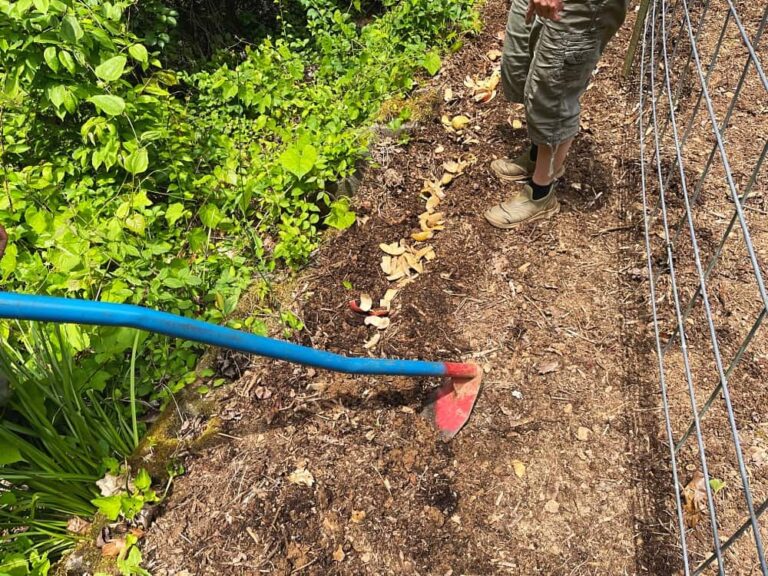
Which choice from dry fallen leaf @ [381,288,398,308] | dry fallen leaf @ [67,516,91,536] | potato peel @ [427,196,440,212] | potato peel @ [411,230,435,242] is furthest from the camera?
potato peel @ [427,196,440,212]

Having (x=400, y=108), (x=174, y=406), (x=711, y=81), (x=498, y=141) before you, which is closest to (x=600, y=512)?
(x=174, y=406)

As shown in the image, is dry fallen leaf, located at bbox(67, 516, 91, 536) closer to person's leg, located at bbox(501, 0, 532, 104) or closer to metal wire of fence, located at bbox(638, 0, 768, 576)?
metal wire of fence, located at bbox(638, 0, 768, 576)

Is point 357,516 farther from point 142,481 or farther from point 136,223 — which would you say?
point 136,223

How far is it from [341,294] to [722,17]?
10.8 ft

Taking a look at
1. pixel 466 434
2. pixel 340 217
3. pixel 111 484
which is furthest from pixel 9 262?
pixel 466 434

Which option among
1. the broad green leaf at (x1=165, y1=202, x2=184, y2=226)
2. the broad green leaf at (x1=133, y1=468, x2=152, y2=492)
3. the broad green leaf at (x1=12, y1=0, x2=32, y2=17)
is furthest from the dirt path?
the broad green leaf at (x1=12, y1=0, x2=32, y2=17)

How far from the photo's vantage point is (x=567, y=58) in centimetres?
205

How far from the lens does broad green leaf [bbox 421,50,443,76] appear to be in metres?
3.58

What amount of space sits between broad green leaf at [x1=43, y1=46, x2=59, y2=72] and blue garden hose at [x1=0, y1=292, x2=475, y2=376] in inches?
67.9

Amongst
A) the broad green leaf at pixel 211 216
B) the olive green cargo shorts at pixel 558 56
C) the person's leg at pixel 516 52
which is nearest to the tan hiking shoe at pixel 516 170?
the person's leg at pixel 516 52

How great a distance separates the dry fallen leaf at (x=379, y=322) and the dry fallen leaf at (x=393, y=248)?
0.40 m

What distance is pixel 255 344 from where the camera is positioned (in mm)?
1500

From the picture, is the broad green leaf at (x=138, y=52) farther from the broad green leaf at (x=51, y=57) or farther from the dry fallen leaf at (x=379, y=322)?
the dry fallen leaf at (x=379, y=322)

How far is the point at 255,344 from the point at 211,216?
144 cm
